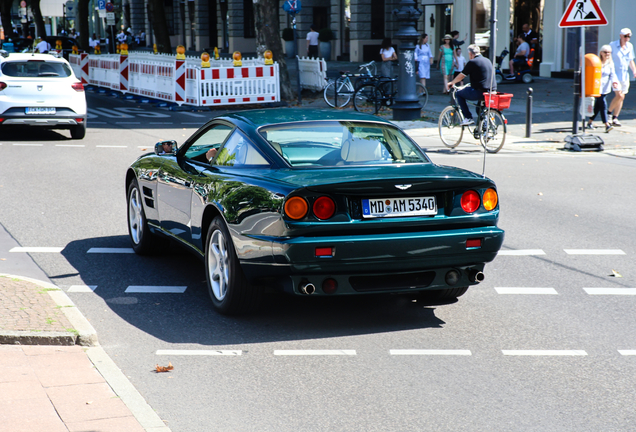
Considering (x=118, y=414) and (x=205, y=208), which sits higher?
(x=205, y=208)

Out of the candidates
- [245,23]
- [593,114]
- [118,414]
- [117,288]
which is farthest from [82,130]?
[245,23]

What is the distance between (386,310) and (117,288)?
209 cm

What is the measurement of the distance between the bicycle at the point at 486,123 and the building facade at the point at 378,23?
2.34m

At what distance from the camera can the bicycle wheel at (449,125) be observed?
1585 centimetres

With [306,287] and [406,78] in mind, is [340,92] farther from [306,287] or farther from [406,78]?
[306,287]

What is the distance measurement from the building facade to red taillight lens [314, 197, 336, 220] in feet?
37.1

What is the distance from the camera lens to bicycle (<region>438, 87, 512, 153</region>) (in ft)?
48.7

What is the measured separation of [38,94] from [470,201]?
1305 centimetres

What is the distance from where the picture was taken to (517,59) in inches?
1130

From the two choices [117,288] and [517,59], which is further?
[517,59]

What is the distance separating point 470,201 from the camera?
5.55m

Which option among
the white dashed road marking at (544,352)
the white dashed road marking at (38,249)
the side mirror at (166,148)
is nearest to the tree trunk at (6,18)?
the white dashed road marking at (38,249)

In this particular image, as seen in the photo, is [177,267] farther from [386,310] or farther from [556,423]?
[556,423]

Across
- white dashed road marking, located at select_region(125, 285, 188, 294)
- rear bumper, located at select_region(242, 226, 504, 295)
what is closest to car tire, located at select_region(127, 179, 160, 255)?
white dashed road marking, located at select_region(125, 285, 188, 294)
